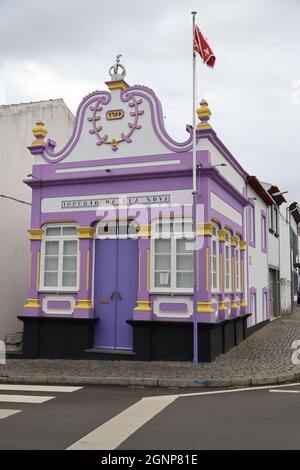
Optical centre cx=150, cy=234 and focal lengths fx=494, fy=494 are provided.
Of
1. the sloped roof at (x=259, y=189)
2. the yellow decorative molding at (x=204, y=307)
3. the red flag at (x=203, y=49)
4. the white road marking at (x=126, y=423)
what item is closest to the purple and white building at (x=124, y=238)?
the yellow decorative molding at (x=204, y=307)

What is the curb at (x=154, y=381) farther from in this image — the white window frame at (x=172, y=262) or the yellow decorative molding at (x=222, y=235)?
the yellow decorative molding at (x=222, y=235)

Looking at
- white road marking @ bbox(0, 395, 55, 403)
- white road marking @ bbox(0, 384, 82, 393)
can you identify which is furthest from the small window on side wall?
white road marking @ bbox(0, 395, 55, 403)

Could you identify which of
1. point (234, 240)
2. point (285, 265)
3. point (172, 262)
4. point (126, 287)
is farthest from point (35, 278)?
point (285, 265)

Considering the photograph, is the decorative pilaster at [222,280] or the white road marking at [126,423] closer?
the white road marking at [126,423]

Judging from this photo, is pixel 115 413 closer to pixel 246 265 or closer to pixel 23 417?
pixel 23 417

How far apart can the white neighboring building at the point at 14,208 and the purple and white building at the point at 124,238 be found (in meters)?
2.40

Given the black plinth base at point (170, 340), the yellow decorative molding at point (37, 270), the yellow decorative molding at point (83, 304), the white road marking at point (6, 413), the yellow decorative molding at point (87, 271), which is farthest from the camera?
the yellow decorative molding at point (37, 270)

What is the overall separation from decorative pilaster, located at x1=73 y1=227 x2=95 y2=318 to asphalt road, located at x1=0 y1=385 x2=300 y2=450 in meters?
3.13

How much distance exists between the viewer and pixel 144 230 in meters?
11.4

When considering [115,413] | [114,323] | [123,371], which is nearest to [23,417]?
[115,413]

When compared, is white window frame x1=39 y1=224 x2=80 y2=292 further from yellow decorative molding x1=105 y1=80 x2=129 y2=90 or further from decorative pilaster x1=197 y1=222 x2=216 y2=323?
yellow decorative molding x1=105 y1=80 x2=129 y2=90

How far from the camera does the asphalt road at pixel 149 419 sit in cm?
522

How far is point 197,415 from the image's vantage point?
254 inches

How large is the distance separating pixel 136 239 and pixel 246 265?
6.01m
